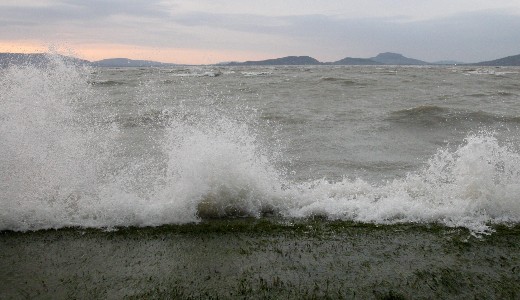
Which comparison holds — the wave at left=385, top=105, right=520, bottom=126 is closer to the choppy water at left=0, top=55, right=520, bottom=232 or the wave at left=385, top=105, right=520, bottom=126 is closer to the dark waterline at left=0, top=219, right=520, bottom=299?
the choppy water at left=0, top=55, right=520, bottom=232

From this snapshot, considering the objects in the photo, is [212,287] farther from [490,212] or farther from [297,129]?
[297,129]

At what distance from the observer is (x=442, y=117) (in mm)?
11508

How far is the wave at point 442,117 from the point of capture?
10.9 metres

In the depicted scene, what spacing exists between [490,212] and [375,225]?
1.32 m

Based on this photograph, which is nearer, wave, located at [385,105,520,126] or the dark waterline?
the dark waterline

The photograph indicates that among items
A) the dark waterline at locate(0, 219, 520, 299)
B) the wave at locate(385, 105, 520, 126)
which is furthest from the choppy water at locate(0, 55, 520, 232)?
the wave at locate(385, 105, 520, 126)

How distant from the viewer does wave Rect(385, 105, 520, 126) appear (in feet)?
35.9

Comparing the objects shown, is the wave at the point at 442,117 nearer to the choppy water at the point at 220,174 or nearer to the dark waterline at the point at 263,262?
the choppy water at the point at 220,174

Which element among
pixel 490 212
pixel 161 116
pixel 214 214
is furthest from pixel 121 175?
pixel 161 116

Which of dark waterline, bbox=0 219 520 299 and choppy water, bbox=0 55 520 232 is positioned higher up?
choppy water, bbox=0 55 520 232

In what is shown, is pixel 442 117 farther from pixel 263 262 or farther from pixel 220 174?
pixel 263 262

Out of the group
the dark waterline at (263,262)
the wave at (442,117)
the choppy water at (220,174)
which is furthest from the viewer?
the wave at (442,117)

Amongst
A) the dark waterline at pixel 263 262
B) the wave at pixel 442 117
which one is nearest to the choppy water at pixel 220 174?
the dark waterline at pixel 263 262


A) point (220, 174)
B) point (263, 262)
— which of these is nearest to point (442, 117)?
point (220, 174)
